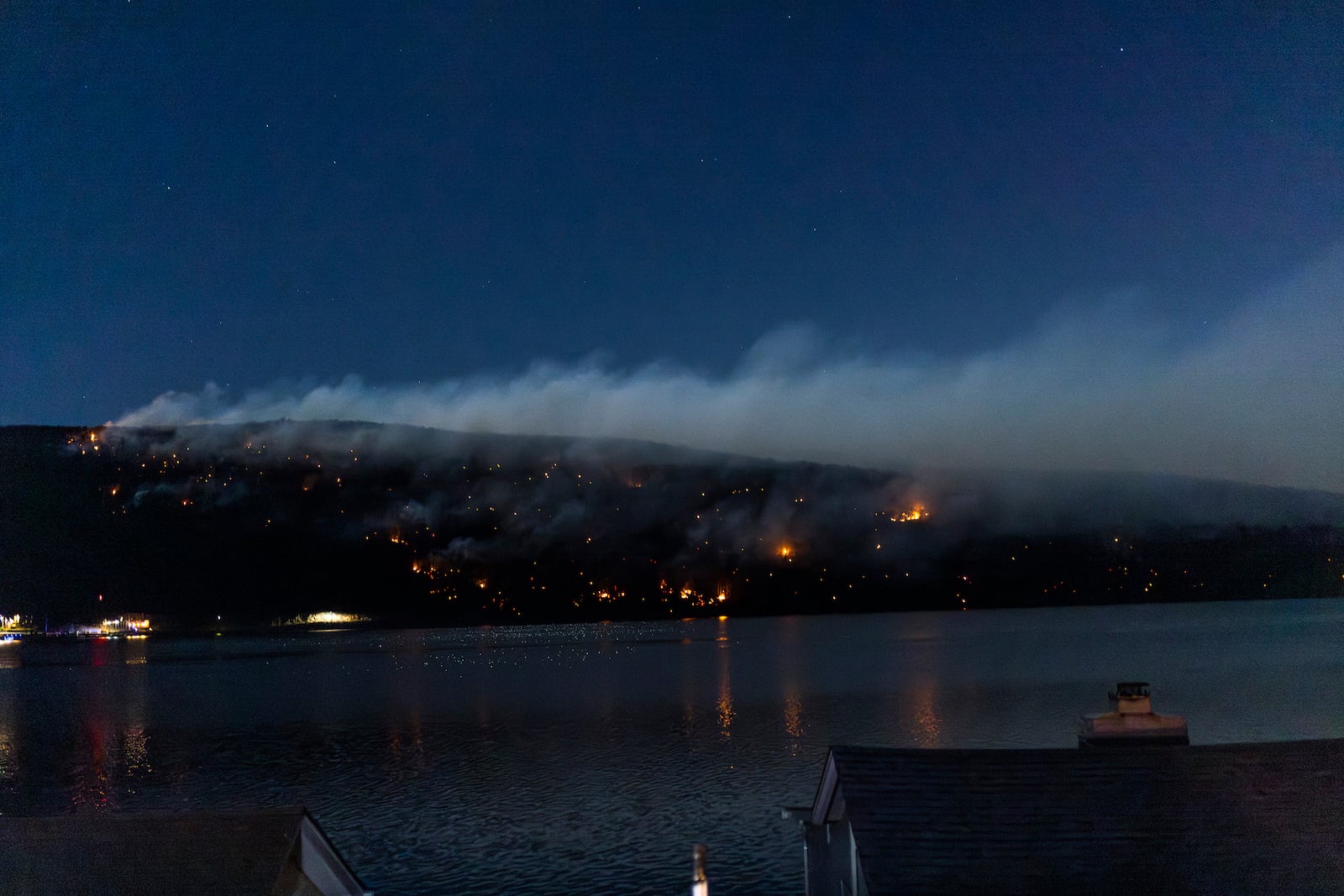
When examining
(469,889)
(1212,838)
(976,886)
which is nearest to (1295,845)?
(1212,838)

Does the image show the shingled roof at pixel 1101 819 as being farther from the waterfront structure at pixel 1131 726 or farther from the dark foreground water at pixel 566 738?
the dark foreground water at pixel 566 738

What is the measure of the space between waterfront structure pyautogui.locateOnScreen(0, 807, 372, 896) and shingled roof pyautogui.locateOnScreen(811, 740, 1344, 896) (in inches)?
351

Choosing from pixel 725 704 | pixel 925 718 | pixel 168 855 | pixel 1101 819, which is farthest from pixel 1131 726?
pixel 725 704

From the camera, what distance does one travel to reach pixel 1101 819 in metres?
16.7

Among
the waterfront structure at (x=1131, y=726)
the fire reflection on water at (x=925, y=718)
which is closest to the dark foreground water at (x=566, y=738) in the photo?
the fire reflection on water at (x=925, y=718)

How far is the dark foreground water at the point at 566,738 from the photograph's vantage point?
144 ft

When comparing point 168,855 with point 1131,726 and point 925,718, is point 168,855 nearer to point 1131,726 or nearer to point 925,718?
point 1131,726

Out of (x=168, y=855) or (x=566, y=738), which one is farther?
(x=566, y=738)

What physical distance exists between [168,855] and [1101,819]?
14.4 metres

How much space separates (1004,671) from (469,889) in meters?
107

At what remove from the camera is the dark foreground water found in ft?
144

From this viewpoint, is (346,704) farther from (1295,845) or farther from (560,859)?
(1295,845)

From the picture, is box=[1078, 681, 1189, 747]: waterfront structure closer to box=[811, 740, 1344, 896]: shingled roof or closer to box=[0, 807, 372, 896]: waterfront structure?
box=[811, 740, 1344, 896]: shingled roof

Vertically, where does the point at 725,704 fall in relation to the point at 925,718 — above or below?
below
